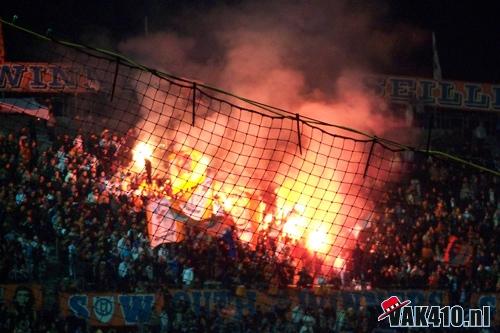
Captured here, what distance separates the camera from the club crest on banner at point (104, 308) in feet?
40.6

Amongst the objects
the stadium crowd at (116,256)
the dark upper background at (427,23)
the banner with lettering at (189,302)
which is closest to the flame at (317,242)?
the stadium crowd at (116,256)

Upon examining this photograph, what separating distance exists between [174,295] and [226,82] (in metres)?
7.67

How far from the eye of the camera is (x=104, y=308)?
12391 mm

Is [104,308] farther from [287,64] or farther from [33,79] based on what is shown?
[287,64]

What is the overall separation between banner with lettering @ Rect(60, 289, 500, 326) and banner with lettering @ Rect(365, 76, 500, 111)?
6823mm

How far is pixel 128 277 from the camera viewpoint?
12.5 metres

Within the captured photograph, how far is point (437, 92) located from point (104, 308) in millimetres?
10091

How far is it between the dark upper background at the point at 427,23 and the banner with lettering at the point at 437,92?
114 centimetres

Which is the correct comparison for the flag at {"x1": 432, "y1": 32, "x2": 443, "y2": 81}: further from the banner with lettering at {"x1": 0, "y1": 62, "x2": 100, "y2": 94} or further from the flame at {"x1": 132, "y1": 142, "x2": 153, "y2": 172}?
the banner with lettering at {"x1": 0, "y1": 62, "x2": 100, "y2": 94}

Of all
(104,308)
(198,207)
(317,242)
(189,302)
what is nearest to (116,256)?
(104,308)

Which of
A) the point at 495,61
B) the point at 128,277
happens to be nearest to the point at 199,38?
the point at 495,61

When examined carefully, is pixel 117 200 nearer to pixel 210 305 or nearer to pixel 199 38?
pixel 210 305

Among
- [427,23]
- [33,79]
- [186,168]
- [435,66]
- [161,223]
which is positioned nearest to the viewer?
[161,223]

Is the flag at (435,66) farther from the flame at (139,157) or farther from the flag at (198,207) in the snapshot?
the flag at (198,207)
